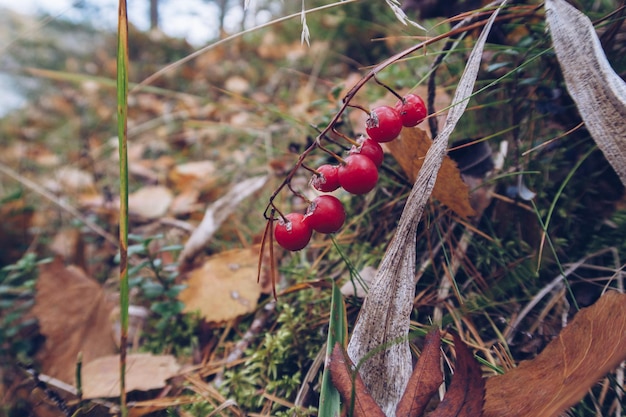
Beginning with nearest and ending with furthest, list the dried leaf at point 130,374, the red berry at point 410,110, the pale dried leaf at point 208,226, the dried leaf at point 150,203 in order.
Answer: the red berry at point 410,110 → the dried leaf at point 130,374 → the pale dried leaf at point 208,226 → the dried leaf at point 150,203

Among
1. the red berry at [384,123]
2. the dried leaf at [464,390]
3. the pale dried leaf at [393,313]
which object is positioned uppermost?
the red berry at [384,123]

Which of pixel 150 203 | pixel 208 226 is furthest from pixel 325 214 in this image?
pixel 150 203

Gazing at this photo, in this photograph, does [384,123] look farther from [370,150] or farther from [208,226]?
[208,226]

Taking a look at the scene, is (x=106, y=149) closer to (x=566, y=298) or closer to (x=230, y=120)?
(x=230, y=120)

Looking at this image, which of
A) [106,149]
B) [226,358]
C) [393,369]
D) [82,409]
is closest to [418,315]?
[393,369]

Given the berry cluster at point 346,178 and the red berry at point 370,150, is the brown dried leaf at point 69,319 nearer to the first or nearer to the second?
the berry cluster at point 346,178

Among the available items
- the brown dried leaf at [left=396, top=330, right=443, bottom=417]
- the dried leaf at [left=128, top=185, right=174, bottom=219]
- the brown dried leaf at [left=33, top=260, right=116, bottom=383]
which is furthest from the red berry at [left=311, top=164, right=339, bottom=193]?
the dried leaf at [left=128, top=185, right=174, bottom=219]

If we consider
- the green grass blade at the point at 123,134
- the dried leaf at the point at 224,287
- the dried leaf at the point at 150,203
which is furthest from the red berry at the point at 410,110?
the dried leaf at the point at 150,203
